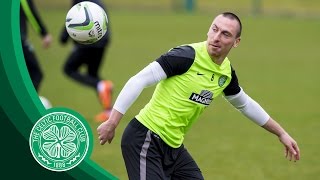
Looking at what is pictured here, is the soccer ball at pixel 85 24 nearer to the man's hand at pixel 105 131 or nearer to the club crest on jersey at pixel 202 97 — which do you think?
the club crest on jersey at pixel 202 97

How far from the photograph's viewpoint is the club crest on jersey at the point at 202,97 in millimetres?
5957

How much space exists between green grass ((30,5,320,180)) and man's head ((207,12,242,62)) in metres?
2.64

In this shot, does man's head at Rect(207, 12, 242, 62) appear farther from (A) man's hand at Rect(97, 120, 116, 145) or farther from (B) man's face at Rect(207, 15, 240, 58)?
(A) man's hand at Rect(97, 120, 116, 145)

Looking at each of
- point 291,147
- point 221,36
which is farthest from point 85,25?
point 291,147

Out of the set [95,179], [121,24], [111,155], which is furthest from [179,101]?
[121,24]

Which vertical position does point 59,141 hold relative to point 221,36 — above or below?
below

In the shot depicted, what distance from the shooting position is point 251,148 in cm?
991

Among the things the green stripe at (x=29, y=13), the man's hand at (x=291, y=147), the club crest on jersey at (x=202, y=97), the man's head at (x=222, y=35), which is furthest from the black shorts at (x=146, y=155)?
the green stripe at (x=29, y=13)

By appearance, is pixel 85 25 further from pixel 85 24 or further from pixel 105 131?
pixel 105 131

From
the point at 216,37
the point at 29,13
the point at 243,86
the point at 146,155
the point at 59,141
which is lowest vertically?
the point at 243,86

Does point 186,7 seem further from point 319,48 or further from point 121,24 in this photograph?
point 319,48

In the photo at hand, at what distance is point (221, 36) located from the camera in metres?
5.91

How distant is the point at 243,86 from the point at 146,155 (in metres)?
10.0

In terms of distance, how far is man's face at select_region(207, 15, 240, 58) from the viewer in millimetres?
5898
